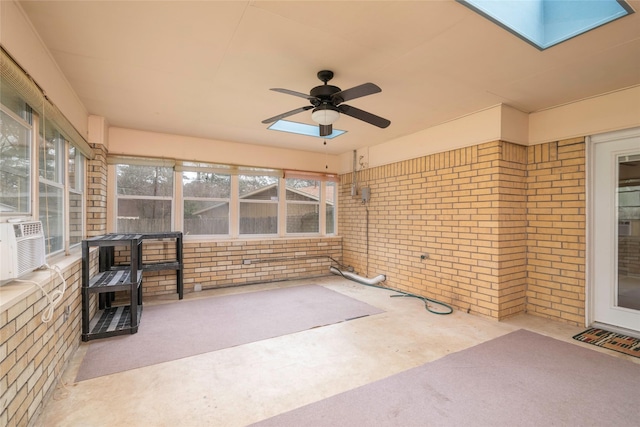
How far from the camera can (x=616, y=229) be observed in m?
3.19

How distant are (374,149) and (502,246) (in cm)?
275

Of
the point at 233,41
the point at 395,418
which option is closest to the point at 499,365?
the point at 395,418

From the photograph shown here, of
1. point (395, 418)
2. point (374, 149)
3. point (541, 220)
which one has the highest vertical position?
point (374, 149)

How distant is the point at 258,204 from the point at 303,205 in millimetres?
957

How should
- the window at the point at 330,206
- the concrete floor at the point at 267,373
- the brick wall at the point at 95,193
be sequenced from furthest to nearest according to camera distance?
1. the window at the point at 330,206
2. the brick wall at the point at 95,193
3. the concrete floor at the point at 267,373

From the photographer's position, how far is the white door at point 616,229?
122 inches

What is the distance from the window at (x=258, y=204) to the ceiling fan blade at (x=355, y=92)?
325 centimetres

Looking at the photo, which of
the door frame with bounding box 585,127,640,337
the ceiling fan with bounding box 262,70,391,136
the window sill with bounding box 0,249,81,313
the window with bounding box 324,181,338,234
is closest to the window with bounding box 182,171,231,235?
the window with bounding box 324,181,338,234

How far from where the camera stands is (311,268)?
591cm

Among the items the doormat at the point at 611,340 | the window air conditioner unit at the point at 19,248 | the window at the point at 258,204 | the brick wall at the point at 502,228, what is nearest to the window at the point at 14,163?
the window air conditioner unit at the point at 19,248

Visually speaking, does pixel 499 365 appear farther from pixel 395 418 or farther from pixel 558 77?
pixel 558 77

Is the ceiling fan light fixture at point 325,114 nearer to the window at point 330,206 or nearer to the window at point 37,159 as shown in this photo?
the window at point 37,159

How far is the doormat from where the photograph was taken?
2.73m

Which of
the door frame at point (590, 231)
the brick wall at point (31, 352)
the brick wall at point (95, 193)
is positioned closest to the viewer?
the brick wall at point (31, 352)
